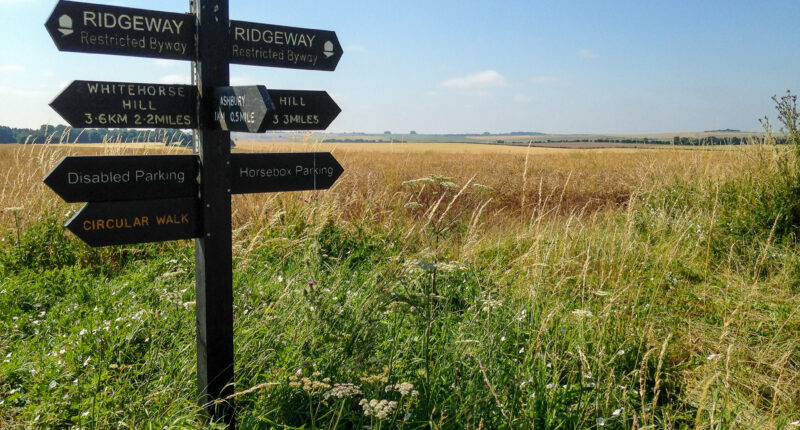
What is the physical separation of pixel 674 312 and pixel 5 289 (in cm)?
523

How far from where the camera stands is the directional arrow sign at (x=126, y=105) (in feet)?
7.79

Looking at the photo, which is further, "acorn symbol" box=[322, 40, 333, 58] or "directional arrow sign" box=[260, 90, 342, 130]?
"acorn symbol" box=[322, 40, 333, 58]

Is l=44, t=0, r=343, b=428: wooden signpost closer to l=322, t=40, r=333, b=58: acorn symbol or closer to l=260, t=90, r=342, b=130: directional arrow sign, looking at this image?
l=260, t=90, r=342, b=130: directional arrow sign

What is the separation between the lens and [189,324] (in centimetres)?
334

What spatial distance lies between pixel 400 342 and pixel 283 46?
1757 millimetres

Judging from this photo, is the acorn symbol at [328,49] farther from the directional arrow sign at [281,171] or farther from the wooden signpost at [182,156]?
the directional arrow sign at [281,171]

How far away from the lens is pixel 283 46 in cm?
287

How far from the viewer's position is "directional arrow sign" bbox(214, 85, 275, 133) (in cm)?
234

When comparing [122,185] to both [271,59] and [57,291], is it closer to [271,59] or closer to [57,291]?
[271,59]

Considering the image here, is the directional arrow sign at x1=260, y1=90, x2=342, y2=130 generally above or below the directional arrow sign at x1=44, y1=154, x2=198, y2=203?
above

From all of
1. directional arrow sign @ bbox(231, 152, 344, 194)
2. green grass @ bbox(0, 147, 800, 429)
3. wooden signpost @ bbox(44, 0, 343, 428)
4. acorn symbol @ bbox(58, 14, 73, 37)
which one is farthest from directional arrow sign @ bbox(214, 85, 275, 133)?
green grass @ bbox(0, 147, 800, 429)

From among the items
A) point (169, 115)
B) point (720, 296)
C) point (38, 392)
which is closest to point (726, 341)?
point (720, 296)

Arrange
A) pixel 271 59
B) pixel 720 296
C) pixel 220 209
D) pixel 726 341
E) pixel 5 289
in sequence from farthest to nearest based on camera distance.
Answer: pixel 720 296, pixel 5 289, pixel 726 341, pixel 271 59, pixel 220 209

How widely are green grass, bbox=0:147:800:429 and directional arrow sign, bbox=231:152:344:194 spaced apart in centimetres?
54
